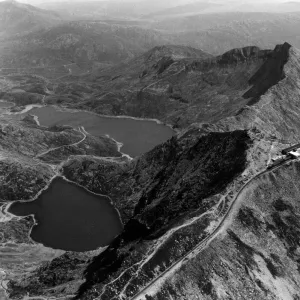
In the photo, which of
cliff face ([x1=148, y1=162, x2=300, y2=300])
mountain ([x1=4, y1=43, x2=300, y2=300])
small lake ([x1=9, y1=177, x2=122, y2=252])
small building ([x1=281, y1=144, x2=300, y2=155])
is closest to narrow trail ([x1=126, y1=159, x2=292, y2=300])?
mountain ([x1=4, y1=43, x2=300, y2=300])

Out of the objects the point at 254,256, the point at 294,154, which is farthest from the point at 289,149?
the point at 254,256

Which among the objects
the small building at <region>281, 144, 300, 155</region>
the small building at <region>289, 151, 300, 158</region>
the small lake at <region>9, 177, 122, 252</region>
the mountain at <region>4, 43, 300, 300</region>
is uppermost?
→ the small building at <region>289, 151, 300, 158</region>

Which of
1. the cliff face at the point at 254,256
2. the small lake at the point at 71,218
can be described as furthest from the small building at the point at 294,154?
the small lake at the point at 71,218

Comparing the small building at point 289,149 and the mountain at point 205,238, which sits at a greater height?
the small building at point 289,149

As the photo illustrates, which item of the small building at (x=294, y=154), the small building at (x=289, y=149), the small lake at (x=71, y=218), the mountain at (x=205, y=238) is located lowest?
the small lake at (x=71, y=218)

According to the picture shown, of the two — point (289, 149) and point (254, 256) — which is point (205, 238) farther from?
point (289, 149)

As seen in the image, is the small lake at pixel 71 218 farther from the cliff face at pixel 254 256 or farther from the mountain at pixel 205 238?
the cliff face at pixel 254 256

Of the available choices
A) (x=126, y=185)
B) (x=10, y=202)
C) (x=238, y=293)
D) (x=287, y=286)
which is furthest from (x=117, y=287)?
(x=10, y=202)

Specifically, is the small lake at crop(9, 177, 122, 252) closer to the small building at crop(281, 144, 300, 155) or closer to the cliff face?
the cliff face
